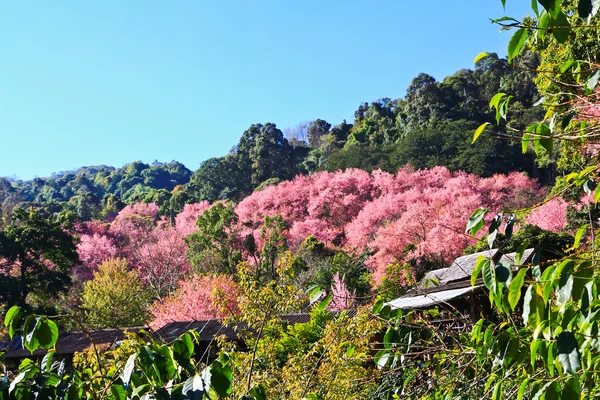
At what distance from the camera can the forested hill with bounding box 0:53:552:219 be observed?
96.8 ft

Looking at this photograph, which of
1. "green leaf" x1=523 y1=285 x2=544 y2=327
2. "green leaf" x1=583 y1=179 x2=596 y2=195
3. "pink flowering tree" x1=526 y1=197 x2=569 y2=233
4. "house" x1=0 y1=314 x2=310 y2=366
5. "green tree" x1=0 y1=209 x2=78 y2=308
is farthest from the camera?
"pink flowering tree" x1=526 y1=197 x2=569 y2=233

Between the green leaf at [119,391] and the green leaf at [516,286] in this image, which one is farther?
the green leaf at [119,391]

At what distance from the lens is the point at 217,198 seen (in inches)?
1601

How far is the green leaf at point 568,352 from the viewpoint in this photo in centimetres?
133

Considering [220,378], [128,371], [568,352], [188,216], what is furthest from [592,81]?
[188,216]

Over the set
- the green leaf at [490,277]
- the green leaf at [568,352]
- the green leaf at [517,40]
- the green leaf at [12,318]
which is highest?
the green leaf at [517,40]

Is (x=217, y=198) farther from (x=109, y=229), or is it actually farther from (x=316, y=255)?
(x=316, y=255)

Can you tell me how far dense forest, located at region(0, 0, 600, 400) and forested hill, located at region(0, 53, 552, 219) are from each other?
152 mm

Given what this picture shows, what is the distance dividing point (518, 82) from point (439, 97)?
489 centimetres

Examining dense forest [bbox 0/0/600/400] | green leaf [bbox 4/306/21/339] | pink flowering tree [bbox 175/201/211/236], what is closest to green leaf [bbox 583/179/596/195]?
dense forest [bbox 0/0/600/400]

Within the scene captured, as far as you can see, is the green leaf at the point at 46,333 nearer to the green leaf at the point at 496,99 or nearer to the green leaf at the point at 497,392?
the green leaf at the point at 497,392

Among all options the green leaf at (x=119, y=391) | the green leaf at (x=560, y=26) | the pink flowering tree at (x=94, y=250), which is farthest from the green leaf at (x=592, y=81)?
the pink flowering tree at (x=94, y=250)

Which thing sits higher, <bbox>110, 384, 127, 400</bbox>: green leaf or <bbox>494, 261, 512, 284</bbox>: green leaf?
<bbox>494, 261, 512, 284</bbox>: green leaf

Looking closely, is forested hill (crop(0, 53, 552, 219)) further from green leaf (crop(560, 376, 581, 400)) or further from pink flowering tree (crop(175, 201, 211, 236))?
green leaf (crop(560, 376, 581, 400))
